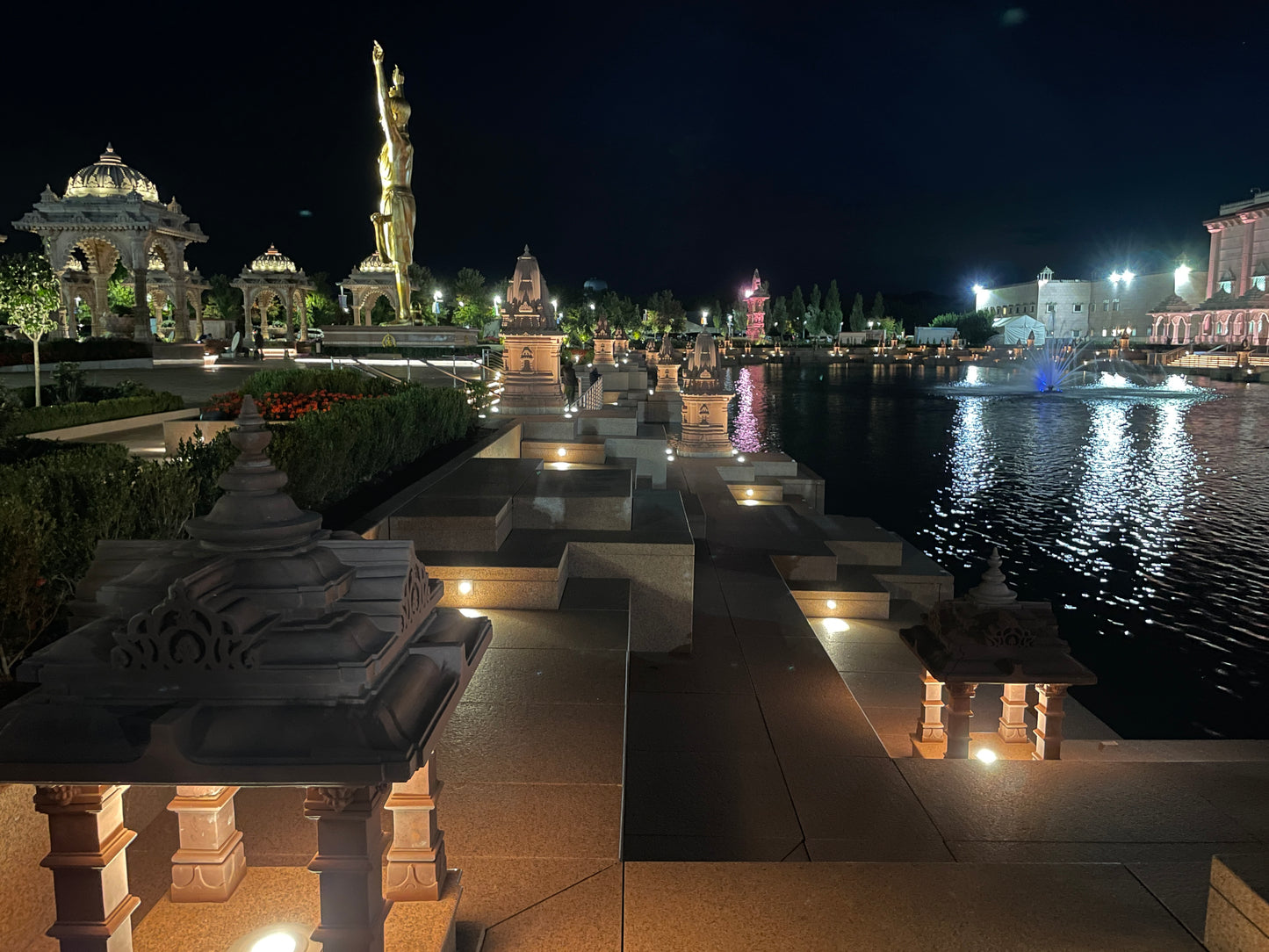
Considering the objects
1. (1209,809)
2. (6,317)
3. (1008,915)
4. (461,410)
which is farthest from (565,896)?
(6,317)

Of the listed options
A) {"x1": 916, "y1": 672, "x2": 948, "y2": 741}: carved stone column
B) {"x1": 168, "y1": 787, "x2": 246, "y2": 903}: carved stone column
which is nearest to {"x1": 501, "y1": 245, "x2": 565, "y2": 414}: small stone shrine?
{"x1": 916, "y1": 672, "x2": 948, "y2": 741}: carved stone column

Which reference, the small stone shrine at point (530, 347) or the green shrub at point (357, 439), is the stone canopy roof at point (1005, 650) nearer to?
the green shrub at point (357, 439)

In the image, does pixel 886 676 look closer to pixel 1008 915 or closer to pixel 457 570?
pixel 457 570

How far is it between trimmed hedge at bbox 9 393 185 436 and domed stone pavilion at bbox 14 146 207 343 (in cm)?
2005

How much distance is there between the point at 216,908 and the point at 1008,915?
3.16 meters

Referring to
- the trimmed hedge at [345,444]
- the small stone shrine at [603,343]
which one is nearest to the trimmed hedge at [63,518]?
the trimmed hedge at [345,444]

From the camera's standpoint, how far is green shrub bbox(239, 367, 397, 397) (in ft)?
46.9

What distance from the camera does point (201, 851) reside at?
315cm

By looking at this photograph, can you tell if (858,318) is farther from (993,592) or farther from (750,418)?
(993,592)

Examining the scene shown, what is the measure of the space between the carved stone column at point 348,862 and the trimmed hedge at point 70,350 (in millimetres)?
25764

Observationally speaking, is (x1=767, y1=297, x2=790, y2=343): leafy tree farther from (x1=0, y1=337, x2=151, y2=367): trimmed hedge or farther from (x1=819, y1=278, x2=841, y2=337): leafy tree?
(x1=0, y1=337, x2=151, y2=367): trimmed hedge

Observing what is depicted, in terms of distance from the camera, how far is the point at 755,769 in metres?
5.70

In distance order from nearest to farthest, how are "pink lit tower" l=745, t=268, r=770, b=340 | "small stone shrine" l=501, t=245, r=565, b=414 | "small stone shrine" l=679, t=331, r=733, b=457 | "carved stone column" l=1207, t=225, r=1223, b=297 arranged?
"small stone shrine" l=501, t=245, r=565, b=414 < "small stone shrine" l=679, t=331, r=733, b=457 < "carved stone column" l=1207, t=225, r=1223, b=297 < "pink lit tower" l=745, t=268, r=770, b=340

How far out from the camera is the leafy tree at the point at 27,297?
56.2 feet
